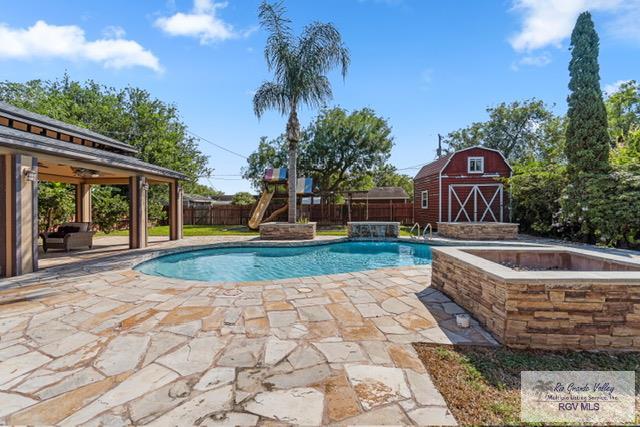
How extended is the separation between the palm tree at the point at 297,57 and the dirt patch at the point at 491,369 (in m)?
9.79

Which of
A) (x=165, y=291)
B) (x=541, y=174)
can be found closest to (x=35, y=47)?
(x=165, y=291)

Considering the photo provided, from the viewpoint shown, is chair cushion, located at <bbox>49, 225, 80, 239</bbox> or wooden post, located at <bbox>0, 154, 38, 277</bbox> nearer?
wooden post, located at <bbox>0, 154, 38, 277</bbox>

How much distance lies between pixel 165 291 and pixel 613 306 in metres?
5.37

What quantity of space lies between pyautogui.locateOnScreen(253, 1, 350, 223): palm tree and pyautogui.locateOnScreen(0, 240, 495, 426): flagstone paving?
8234 millimetres

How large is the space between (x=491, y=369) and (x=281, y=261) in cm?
624

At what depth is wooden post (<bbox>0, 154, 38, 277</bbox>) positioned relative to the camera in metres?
5.18

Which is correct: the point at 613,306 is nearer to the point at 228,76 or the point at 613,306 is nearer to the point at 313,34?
the point at 313,34

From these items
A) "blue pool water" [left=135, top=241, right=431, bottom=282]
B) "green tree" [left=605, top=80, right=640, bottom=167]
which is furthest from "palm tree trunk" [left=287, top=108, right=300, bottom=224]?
"green tree" [left=605, top=80, right=640, bottom=167]

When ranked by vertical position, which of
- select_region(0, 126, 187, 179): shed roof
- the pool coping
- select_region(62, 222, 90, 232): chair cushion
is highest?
select_region(0, 126, 187, 179): shed roof

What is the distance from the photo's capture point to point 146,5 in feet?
25.6

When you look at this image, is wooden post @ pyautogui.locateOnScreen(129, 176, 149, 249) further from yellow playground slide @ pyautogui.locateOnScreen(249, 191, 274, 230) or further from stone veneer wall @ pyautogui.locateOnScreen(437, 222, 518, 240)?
stone veneer wall @ pyautogui.locateOnScreen(437, 222, 518, 240)

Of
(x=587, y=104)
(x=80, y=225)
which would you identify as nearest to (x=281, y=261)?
(x=80, y=225)

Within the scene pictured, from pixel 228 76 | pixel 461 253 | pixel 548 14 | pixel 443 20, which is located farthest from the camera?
pixel 228 76

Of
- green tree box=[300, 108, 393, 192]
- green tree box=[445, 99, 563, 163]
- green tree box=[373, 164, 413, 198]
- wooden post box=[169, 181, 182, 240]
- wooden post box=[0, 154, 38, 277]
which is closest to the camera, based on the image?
wooden post box=[0, 154, 38, 277]
